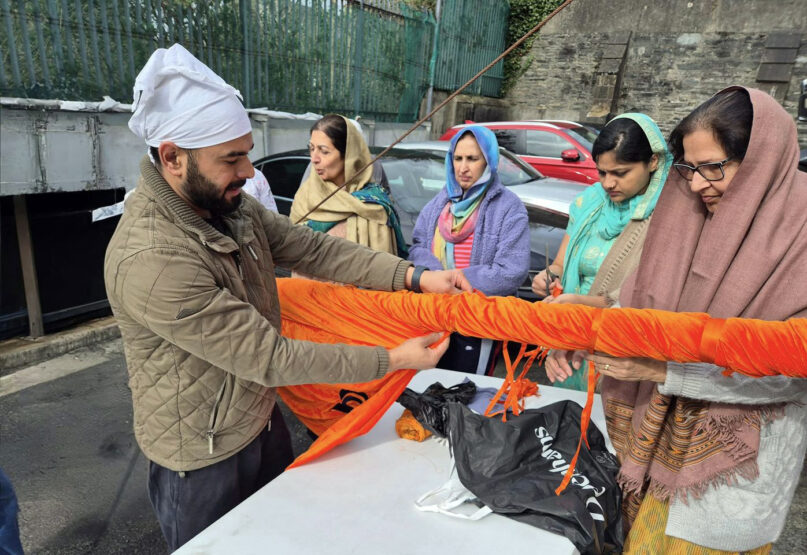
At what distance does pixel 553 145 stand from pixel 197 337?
24.6 feet

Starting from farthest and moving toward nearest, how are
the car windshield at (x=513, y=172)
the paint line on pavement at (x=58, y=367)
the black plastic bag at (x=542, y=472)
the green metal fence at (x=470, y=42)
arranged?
the green metal fence at (x=470, y=42)
the car windshield at (x=513, y=172)
the paint line on pavement at (x=58, y=367)
the black plastic bag at (x=542, y=472)

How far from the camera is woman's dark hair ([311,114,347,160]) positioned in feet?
9.82

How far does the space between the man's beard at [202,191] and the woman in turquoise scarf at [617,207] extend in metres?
1.32

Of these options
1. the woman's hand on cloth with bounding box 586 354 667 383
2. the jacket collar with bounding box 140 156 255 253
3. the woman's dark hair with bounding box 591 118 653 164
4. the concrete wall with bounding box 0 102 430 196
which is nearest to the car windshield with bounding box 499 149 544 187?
the woman's dark hair with bounding box 591 118 653 164

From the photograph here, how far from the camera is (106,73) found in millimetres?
5098

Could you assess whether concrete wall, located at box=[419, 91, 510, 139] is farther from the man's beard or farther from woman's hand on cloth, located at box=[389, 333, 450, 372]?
the man's beard

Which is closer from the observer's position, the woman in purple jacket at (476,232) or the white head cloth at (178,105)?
the white head cloth at (178,105)

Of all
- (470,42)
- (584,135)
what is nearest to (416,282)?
(584,135)

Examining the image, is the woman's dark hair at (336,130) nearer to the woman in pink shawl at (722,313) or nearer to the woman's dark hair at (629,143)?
the woman's dark hair at (629,143)

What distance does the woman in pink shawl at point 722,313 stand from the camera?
1284 mm

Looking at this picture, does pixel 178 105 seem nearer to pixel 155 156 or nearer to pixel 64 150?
pixel 155 156

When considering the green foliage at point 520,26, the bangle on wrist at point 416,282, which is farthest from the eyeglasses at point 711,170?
the green foliage at point 520,26

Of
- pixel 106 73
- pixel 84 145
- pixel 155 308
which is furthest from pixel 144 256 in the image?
pixel 106 73

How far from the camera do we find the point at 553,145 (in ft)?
25.9
